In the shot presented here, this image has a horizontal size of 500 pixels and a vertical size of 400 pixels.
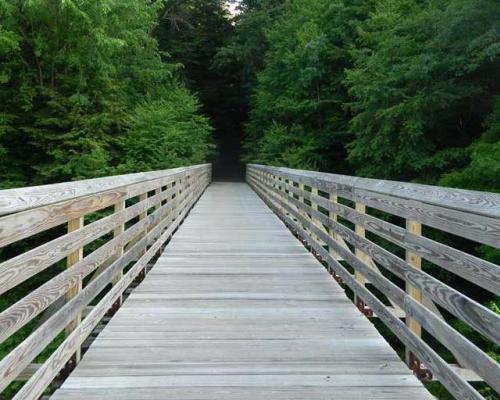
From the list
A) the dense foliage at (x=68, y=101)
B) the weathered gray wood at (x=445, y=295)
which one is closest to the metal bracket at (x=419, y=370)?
the weathered gray wood at (x=445, y=295)

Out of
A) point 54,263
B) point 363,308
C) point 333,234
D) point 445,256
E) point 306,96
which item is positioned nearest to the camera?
point 445,256

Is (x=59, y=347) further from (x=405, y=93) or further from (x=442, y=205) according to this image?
(x=405, y=93)

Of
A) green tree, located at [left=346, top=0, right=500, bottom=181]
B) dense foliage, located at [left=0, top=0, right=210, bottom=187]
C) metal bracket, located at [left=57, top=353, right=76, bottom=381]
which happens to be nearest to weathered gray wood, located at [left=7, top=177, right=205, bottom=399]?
metal bracket, located at [left=57, top=353, right=76, bottom=381]

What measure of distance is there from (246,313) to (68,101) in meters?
14.6

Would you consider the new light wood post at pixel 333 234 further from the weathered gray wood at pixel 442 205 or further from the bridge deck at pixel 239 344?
the weathered gray wood at pixel 442 205

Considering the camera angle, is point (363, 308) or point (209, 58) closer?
point (363, 308)

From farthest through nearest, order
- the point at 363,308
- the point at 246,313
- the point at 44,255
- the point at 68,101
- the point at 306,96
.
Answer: the point at 306,96, the point at 68,101, the point at 363,308, the point at 246,313, the point at 44,255

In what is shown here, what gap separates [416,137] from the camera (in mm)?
14688

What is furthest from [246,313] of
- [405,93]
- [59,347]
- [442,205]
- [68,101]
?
[68,101]

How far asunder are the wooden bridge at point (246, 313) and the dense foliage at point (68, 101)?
11811mm

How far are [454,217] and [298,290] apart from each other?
2401mm

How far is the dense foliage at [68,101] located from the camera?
51.2 feet

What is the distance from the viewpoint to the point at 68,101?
54.3 ft

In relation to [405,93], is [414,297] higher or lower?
lower
